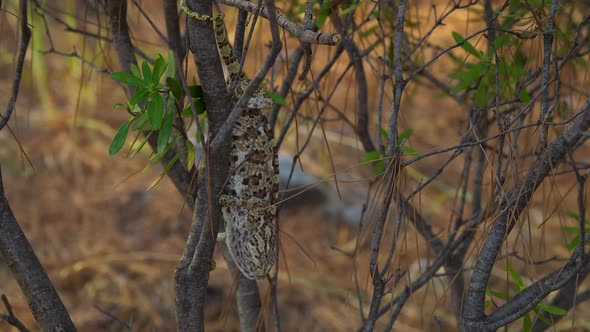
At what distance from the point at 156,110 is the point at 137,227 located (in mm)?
2493

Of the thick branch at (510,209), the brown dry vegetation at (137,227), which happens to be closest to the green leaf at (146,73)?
the thick branch at (510,209)

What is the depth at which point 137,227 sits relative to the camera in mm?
3354

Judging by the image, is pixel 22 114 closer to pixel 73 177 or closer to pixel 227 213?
pixel 73 177

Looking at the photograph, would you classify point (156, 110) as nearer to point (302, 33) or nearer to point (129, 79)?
point (129, 79)

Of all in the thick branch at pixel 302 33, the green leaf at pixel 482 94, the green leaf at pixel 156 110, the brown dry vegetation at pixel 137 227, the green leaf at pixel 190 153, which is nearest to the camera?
the thick branch at pixel 302 33

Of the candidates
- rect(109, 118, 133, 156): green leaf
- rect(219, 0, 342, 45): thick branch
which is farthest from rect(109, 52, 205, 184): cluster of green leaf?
rect(219, 0, 342, 45): thick branch

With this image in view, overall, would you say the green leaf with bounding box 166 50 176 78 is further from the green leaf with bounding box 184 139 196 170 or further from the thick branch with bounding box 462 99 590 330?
the thick branch with bounding box 462 99 590 330

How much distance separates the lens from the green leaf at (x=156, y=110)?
0.94 meters

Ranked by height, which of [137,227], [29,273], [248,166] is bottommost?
[137,227]

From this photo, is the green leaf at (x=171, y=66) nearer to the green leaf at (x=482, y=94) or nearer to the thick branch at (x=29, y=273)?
the thick branch at (x=29, y=273)

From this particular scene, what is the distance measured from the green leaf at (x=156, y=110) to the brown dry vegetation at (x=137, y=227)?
1447 mm

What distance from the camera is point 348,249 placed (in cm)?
323

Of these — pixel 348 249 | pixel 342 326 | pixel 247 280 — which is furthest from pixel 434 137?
pixel 247 280

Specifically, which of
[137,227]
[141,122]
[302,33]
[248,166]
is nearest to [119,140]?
[141,122]
